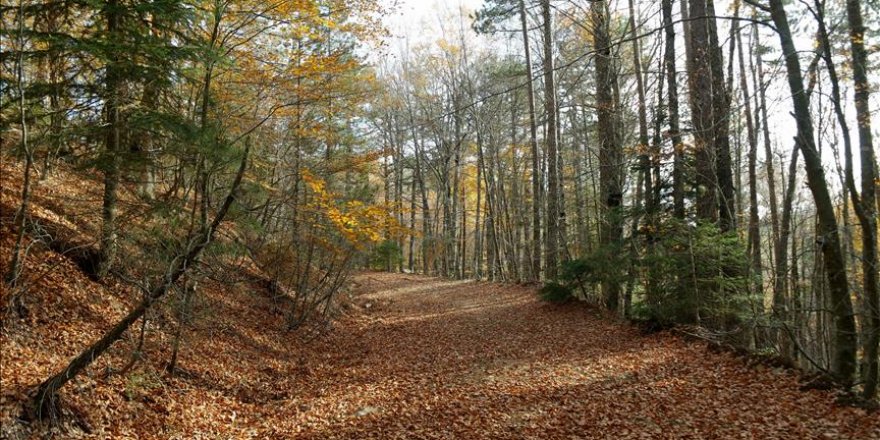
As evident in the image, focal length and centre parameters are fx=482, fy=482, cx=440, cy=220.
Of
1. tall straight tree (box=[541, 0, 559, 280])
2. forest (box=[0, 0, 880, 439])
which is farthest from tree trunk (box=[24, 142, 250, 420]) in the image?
tall straight tree (box=[541, 0, 559, 280])

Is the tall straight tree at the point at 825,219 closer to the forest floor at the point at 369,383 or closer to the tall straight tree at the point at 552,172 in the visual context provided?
the forest floor at the point at 369,383

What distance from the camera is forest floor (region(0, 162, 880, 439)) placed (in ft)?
16.9

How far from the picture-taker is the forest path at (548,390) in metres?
5.30

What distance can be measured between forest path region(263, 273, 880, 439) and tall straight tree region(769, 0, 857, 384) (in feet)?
2.05

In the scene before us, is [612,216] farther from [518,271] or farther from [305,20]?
[518,271]

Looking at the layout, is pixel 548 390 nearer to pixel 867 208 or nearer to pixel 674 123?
pixel 867 208

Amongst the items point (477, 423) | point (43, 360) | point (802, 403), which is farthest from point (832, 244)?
point (43, 360)

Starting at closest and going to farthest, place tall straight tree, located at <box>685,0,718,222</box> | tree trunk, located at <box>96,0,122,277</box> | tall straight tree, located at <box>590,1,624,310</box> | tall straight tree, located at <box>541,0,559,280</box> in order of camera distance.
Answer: tree trunk, located at <box>96,0,122,277</box> → tall straight tree, located at <box>685,0,718,222</box> → tall straight tree, located at <box>590,1,624,310</box> → tall straight tree, located at <box>541,0,559,280</box>

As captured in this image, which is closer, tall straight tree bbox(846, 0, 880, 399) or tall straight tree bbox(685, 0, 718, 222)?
tall straight tree bbox(846, 0, 880, 399)

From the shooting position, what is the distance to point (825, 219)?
18.0 feet

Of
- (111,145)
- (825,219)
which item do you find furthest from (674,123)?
(111,145)

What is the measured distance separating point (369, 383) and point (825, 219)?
21.3 feet

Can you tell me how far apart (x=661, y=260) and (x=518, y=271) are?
11272 millimetres

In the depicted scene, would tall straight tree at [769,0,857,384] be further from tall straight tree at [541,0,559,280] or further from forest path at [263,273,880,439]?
tall straight tree at [541,0,559,280]
